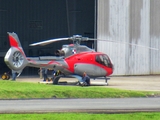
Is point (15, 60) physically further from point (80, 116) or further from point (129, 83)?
point (80, 116)

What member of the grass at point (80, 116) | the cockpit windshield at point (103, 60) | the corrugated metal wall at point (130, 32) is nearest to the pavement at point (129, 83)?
the cockpit windshield at point (103, 60)

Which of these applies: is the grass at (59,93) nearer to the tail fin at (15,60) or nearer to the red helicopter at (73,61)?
the tail fin at (15,60)

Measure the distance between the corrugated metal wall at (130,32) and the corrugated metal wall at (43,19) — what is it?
8203 mm

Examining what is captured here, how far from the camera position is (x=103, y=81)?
36.9 metres

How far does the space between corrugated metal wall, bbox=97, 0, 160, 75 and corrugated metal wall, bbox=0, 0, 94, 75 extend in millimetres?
8203

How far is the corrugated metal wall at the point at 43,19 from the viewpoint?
176 feet

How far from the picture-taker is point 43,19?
5434 cm

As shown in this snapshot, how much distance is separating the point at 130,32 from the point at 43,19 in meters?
11.9

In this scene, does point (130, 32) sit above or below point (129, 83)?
above

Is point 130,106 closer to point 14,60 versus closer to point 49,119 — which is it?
point 49,119

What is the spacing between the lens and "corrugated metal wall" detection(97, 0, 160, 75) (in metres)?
44.7

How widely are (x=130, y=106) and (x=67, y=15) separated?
116ft

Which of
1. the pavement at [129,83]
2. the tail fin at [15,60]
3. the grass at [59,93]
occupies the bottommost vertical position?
the pavement at [129,83]

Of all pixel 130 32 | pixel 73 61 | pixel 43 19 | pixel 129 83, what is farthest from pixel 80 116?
Result: pixel 43 19
